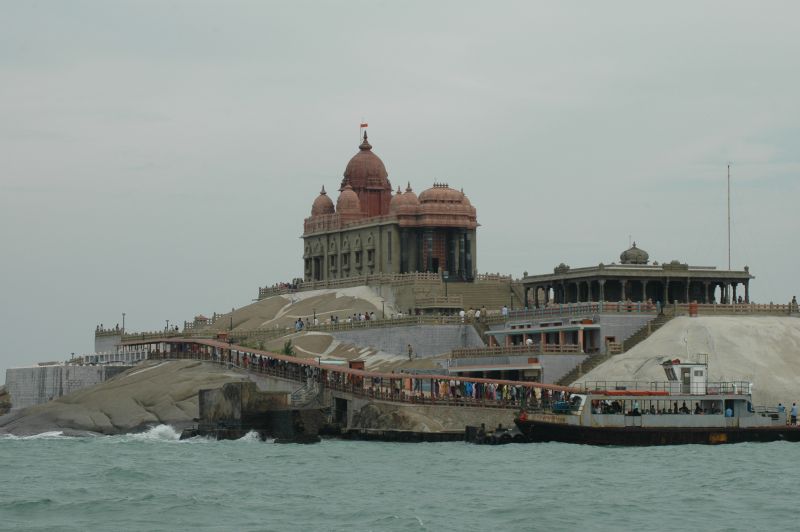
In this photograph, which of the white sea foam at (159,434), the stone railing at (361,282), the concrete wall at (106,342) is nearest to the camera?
the white sea foam at (159,434)

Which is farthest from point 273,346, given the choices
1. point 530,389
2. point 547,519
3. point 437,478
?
point 547,519

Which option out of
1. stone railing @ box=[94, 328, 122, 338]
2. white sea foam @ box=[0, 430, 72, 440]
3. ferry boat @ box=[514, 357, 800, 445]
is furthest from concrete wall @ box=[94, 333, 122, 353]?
ferry boat @ box=[514, 357, 800, 445]

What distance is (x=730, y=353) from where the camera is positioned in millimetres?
103375

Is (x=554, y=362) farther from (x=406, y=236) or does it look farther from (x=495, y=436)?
(x=406, y=236)

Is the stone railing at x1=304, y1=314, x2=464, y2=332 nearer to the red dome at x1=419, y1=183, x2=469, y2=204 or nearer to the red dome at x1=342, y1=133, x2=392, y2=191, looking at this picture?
the red dome at x1=419, y1=183, x2=469, y2=204

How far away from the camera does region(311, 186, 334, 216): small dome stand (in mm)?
171750

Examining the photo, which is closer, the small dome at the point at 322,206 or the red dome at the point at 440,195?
the red dome at the point at 440,195

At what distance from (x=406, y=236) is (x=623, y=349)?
47653mm

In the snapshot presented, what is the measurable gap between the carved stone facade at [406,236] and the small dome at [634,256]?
86.9ft

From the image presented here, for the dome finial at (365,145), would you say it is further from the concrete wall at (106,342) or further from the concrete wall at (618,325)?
the concrete wall at (618,325)

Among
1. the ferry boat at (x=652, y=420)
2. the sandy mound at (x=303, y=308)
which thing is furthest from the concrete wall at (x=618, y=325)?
the sandy mound at (x=303, y=308)

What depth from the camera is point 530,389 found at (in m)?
99.1

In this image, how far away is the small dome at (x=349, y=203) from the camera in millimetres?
166625

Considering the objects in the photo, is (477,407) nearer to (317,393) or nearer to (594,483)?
(317,393)
